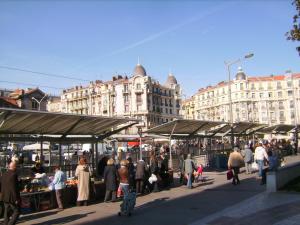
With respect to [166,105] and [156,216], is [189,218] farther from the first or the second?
[166,105]

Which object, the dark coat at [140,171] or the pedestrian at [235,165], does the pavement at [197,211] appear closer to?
the dark coat at [140,171]

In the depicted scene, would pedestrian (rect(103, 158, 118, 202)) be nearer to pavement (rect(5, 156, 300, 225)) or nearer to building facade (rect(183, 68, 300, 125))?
pavement (rect(5, 156, 300, 225))

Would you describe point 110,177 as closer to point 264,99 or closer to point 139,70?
point 139,70

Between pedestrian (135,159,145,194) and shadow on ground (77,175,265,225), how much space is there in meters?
1.81

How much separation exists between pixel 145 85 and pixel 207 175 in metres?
91.6

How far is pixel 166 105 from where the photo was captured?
12312cm

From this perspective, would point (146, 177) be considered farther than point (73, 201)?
Yes

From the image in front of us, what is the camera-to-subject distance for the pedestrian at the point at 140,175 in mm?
15322

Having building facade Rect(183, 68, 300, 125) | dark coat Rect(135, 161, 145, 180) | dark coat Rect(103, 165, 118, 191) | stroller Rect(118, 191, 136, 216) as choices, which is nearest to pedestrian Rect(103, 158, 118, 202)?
dark coat Rect(103, 165, 118, 191)

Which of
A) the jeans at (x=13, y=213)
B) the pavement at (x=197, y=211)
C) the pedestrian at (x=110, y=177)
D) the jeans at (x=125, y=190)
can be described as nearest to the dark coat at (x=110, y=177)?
the pedestrian at (x=110, y=177)

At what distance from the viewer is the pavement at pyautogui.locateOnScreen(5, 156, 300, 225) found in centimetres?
977

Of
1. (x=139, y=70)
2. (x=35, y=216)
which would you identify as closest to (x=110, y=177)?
(x=35, y=216)

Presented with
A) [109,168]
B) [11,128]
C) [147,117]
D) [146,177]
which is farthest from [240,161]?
[147,117]

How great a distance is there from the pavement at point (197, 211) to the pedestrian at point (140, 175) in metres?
0.60
